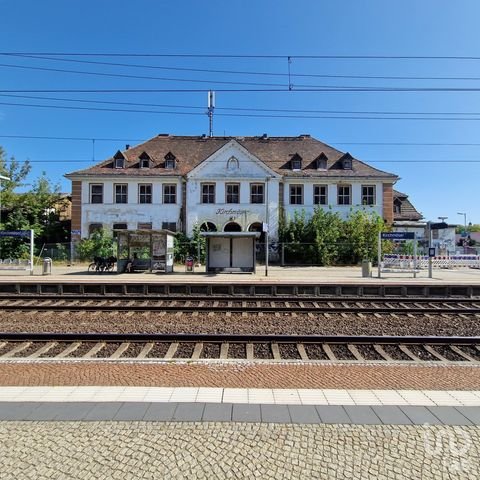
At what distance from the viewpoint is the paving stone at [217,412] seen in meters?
4.04

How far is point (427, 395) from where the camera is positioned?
4809 mm

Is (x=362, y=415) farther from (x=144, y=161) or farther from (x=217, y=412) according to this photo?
(x=144, y=161)

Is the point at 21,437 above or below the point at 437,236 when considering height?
below

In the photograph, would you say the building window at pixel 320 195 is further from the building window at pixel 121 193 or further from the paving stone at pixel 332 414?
the paving stone at pixel 332 414

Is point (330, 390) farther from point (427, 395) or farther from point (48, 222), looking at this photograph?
point (48, 222)

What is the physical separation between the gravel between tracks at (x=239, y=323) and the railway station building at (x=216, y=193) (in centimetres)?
2461

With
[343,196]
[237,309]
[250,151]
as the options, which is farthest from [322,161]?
[237,309]

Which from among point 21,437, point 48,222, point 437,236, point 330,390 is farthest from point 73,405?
point 437,236

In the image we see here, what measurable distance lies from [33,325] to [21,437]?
7.27 metres

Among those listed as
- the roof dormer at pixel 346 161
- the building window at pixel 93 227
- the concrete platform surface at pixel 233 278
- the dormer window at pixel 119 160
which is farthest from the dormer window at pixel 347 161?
the building window at pixel 93 227

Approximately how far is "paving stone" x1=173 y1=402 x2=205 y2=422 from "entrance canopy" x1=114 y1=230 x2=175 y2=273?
19.1 meters

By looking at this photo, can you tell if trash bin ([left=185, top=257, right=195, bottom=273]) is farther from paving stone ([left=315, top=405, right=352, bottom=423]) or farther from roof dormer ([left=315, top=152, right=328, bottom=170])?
paving stone ([left=315, top=405, right=352, bottom=423])

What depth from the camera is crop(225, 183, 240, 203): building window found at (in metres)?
36.2

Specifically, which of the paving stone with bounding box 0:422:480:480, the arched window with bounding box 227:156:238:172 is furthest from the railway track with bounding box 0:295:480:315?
the arched window with bounding box 227:156:238:172
